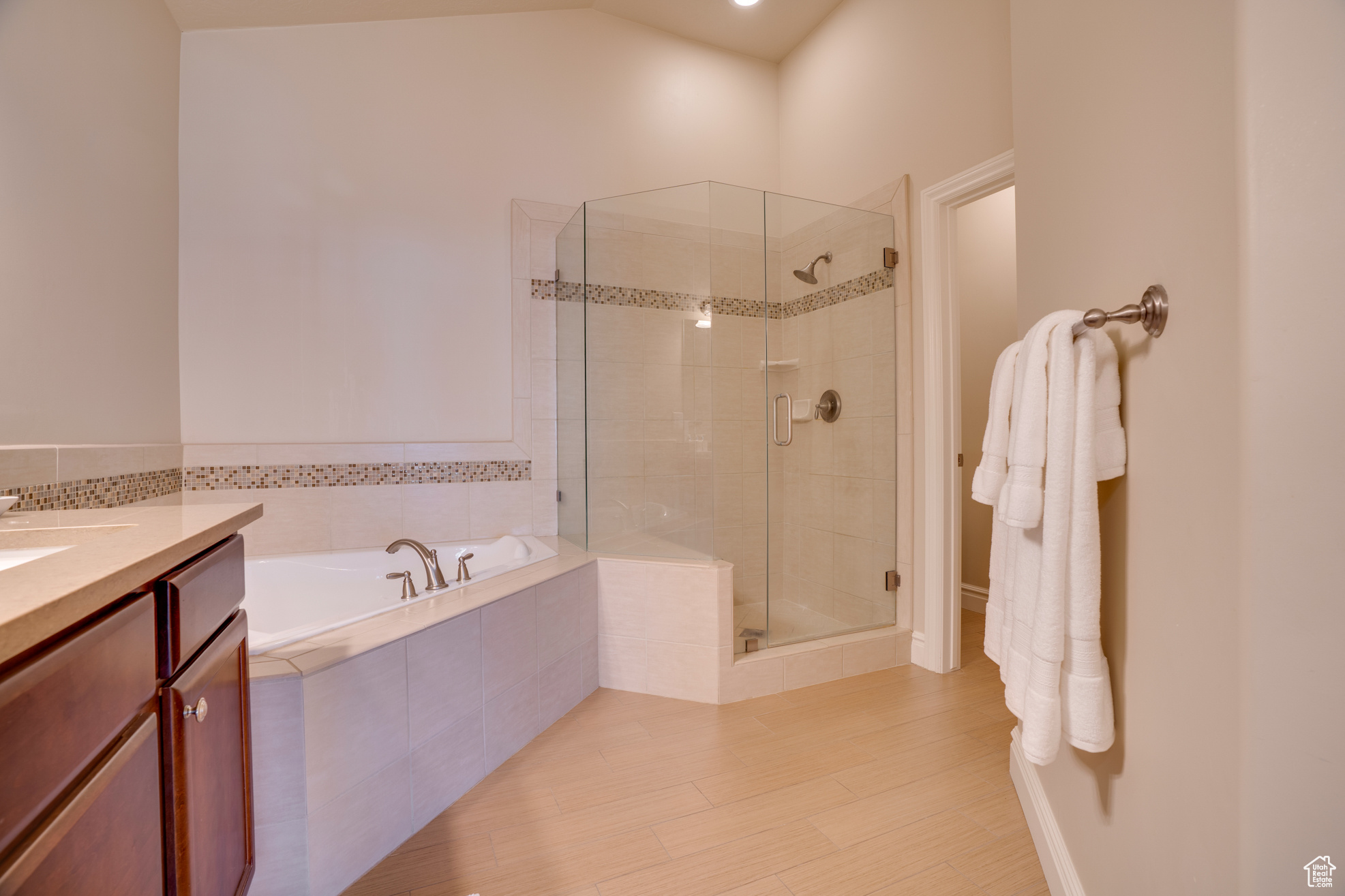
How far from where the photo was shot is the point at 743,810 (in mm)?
1634

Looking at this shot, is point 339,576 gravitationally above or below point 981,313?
below

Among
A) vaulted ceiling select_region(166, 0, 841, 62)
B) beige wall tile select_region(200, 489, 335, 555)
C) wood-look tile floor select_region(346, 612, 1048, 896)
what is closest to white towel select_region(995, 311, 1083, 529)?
wood-look tile floor select_region(346, 612, 1048, 896)

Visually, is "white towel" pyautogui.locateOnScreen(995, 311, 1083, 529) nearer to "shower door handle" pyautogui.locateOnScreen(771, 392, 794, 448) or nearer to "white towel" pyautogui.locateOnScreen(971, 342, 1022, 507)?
"white towel" pyautogui.locateOnScreen(971, 342, 1022, 507)

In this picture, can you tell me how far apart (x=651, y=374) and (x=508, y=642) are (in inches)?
45.9

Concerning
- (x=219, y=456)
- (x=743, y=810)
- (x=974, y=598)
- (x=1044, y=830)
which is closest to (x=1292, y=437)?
(x=1044, y=830)

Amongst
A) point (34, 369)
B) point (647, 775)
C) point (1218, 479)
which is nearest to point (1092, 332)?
point (1218, 479)

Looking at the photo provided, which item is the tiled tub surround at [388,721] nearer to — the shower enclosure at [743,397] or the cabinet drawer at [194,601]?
the cabinet drawer at [194,601]

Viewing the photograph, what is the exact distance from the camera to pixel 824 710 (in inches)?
87.4

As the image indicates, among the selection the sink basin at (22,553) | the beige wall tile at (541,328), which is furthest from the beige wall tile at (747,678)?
the sink basin at (22,553)

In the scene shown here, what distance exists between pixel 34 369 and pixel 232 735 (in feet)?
4.30

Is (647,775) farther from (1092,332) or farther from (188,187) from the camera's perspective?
(188,187)

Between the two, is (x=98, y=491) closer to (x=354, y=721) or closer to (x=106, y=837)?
(x=354, y=721)

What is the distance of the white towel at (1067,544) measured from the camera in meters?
0.99

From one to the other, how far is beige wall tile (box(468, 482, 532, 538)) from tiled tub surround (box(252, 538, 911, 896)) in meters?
0.44
